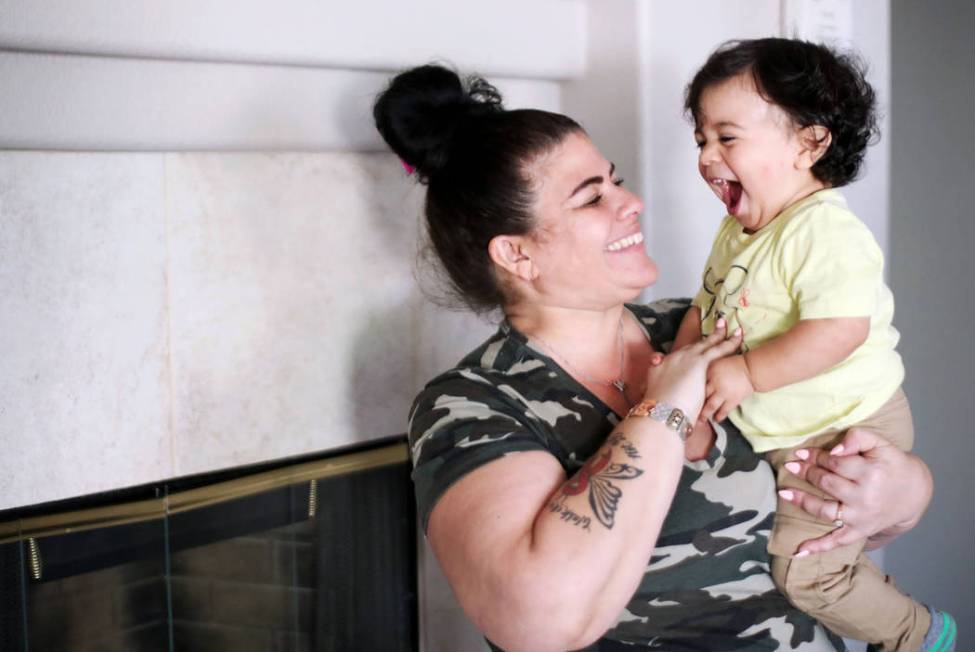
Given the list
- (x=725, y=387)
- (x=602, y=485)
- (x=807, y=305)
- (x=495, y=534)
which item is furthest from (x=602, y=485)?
(x=807, y=305)

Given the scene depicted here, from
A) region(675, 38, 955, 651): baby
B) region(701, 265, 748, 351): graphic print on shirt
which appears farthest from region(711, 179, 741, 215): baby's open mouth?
region(701, 265, 748, 351): graphic print on shirt

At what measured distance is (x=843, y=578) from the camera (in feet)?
4.90

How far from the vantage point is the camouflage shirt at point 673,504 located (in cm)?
135

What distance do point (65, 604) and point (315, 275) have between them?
2.10ft

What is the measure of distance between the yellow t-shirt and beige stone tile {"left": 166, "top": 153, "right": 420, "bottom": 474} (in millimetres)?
631

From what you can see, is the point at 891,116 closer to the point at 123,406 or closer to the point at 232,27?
the point at 232,27

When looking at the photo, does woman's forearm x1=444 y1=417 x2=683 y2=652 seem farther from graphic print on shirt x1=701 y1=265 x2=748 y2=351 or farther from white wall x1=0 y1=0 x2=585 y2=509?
white wall x1=0 y1=0 x2=585 y2=509

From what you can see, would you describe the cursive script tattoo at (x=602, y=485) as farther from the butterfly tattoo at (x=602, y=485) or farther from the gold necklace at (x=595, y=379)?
the gold necklace at (x=595, y=379)

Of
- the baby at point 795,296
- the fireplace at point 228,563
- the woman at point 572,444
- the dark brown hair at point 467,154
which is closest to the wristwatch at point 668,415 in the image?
the woman at point 572,444

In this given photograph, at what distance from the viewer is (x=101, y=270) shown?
151cm

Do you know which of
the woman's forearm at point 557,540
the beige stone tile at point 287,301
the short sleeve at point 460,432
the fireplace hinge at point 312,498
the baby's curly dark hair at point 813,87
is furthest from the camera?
the fireplace hinge at point 312,498

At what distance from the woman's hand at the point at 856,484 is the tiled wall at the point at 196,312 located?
0.78 m

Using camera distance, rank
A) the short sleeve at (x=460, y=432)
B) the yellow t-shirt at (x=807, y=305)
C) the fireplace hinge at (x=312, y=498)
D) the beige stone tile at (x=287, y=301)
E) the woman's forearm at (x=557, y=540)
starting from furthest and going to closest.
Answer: the fireplace hinge at (x=312, y=498) < the beige stone tile at (x=287, y=301) < the yellow t-shirt at (x=807, y=305) < the short sleeve at (x=460, y=432) < the woman's forearm at (x=557, y=540)

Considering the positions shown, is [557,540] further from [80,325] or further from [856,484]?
[80,325]
